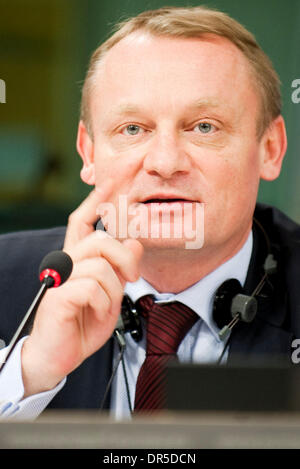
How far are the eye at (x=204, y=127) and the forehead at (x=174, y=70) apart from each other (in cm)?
5

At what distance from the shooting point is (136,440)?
3.01 ft

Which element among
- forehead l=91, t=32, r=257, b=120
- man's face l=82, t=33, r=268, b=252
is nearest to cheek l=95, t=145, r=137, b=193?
man's face l=82, t=33, r=268, b=252

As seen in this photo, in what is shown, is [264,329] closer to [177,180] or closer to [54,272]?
[177,180]

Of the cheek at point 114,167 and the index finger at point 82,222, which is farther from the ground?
the cheek at point 114,167

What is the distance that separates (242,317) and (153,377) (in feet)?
0.74

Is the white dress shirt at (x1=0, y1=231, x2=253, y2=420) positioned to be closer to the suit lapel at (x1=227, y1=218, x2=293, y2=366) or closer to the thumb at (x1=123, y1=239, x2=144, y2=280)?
the suit lapel at (x1=227, y1=218, x2=293, y2=366)

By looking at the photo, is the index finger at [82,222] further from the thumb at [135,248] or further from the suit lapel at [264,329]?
the suit lapel at [264,329]

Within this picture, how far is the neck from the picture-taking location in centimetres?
138

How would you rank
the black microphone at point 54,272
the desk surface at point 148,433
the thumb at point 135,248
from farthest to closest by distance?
the thumb at point 135,248, the black microphone at point 54,272, the desk surface at point 148,433

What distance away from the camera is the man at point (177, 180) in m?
1.30

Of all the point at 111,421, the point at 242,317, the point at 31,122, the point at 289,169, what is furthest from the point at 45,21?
the point at 111,421

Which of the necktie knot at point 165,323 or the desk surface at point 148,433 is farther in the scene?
the necktie knot at point 165,323

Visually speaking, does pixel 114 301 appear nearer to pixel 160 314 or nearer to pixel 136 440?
pixel 160 314

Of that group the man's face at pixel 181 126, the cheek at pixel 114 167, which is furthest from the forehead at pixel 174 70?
the cheek at pixel 114 167
